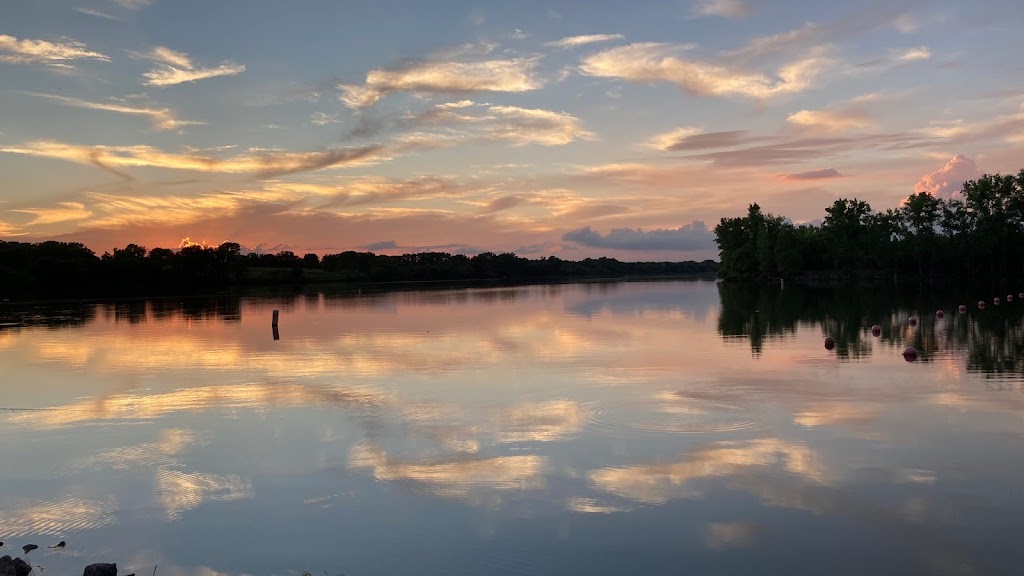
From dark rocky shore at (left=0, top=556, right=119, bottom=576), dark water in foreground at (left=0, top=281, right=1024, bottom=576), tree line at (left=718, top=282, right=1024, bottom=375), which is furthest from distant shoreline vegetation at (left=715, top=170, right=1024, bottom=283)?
dark rocky shore at (left=0, top=556, right=119, bottom=576)

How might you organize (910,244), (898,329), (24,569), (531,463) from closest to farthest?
(24,569)
(531,463)
(898,329)
(910,244)

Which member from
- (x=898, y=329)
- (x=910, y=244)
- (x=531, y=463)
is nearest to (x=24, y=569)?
(x=531, y=463)

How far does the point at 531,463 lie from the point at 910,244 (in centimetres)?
10069

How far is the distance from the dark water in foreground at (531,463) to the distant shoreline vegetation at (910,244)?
8173 cm

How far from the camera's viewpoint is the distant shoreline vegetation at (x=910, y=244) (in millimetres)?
89938

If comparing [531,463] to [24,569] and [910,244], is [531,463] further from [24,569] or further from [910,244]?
[910,244]

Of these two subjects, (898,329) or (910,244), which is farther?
(910,244)

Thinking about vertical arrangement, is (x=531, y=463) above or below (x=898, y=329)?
below

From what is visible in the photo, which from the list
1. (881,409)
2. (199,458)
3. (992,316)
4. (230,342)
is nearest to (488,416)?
(199,458)

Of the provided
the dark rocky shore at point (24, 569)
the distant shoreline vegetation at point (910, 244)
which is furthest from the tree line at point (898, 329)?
the distant shoreline vegetation at point (910, 244)

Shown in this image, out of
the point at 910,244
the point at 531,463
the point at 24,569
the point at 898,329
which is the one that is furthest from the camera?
the point at 910,244

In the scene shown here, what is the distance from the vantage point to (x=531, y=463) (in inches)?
406

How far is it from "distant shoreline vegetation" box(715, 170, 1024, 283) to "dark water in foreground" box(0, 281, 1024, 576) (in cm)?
8173

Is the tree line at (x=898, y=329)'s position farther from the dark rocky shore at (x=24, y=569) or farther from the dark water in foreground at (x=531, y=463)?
the dark rocky shore at (x=24, y=569)
